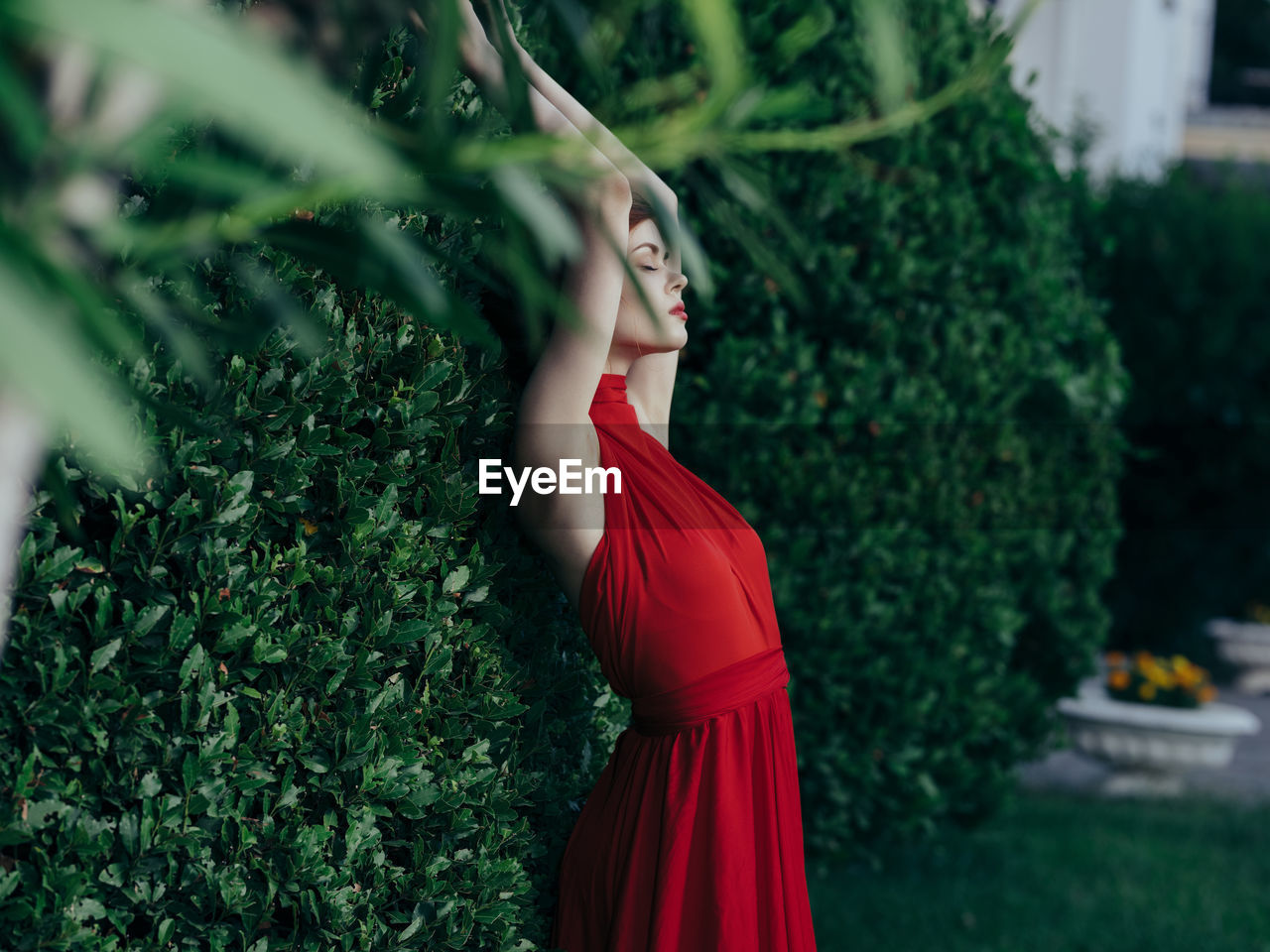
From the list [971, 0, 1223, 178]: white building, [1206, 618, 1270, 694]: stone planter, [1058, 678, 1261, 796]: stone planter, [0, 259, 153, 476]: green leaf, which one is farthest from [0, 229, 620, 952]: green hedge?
[1206, 618, 1270, 694]: stone planter

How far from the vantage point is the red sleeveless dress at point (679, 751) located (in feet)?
6.50

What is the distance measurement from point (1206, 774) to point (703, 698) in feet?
22.7

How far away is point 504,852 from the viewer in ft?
6.67

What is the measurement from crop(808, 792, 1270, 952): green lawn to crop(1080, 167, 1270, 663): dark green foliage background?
11.8 feet

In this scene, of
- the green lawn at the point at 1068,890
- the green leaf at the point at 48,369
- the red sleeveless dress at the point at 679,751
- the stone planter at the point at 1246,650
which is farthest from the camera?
the stone planter at the point at 1246,650

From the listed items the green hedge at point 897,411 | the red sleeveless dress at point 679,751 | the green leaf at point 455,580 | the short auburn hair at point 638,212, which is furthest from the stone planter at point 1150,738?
the green leaf at point 455,580

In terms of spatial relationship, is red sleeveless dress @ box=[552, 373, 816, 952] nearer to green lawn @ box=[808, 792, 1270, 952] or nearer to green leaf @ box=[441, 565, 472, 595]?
green leaf @ box=[441, 565, 472, 595]

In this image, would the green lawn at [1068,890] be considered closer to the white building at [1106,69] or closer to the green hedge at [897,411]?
the green hedge at [897,411]

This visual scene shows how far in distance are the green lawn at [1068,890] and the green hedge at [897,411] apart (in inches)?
20.6

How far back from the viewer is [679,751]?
2.04m

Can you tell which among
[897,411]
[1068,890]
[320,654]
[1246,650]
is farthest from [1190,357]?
[320,654]

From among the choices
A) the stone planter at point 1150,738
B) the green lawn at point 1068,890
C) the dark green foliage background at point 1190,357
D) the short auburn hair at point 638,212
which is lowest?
the green lawn at point 1068,890

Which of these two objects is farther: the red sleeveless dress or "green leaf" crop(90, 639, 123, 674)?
the red sleeveless dress

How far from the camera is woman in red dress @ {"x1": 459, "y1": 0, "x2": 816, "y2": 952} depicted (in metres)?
1.94
